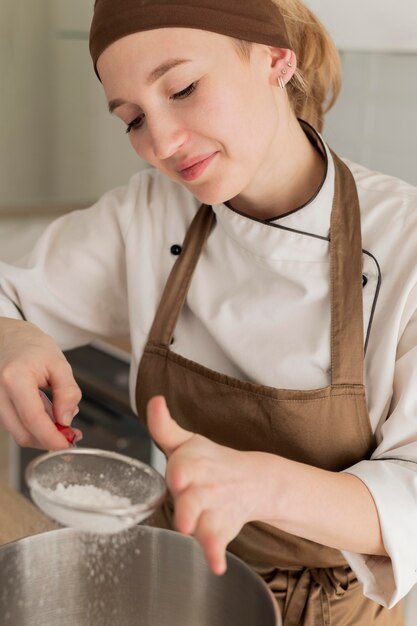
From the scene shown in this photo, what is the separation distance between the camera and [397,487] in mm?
858

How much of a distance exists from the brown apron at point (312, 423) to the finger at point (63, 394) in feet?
0.57

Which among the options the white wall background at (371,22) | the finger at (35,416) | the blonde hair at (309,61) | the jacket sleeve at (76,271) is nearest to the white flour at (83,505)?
the finger at (35,416)

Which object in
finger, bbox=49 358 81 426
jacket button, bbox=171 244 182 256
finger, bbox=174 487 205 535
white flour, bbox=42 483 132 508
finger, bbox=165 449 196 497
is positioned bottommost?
finger, bbox=49 358 81 426

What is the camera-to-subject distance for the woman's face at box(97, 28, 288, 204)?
91 centimetres

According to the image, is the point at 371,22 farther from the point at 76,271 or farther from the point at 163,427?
the point at 163,427

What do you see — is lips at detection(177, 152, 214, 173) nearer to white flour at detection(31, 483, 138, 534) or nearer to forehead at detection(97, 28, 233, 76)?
forehead at detection(97, 28, 233, 76)

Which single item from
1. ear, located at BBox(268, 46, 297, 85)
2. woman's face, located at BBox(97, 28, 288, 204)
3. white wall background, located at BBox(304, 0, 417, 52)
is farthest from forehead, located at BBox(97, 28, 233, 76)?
white wall background, located at BBox(304, 0, 417, 52)

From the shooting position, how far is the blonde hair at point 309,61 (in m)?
1.09

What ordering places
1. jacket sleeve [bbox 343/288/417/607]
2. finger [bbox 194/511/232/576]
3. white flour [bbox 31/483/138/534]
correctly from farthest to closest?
jacket sleeve [bbox 343/288/417/607] < white flour [bbox 31/483/138/534] < finger [bbox 194/511/232/576]

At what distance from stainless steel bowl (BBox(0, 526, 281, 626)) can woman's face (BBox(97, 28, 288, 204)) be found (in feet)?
1.39

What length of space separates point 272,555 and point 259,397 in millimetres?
202

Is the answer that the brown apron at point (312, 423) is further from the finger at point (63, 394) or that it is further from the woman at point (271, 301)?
the finger at point (63, 394)

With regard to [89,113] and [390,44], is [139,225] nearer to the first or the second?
[390,44]

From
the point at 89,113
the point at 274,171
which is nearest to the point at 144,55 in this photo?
the point at 274,171
